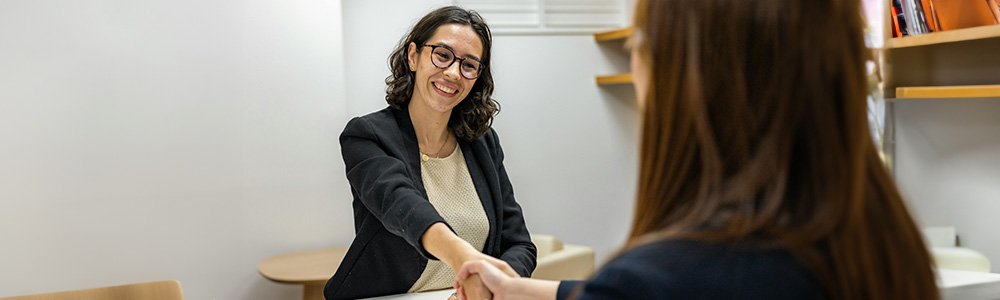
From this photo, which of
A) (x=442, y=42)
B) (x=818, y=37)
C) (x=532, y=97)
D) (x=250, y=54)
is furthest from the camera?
(x=532, y=97)

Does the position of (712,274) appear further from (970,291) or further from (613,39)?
(613,39)

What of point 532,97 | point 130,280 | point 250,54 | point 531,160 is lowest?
point 130,280

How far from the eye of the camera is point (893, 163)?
3775 mm

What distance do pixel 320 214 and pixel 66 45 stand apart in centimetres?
131

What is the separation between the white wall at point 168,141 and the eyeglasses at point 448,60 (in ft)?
6.01

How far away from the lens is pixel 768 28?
0.69 metres

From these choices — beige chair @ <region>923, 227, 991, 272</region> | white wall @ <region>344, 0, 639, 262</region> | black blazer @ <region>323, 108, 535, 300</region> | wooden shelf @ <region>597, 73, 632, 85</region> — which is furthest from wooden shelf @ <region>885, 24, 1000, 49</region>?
black blazer @ <region>323, 108, 535, 300</region>

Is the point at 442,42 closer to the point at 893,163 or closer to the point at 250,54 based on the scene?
the point at 250,54

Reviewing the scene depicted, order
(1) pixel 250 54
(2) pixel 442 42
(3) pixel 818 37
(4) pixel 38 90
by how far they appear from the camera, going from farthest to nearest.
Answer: (1) pixel 250 54 → (4) pixel 38 90 → (2) pixel 442 42 → (3) pixel 818 37

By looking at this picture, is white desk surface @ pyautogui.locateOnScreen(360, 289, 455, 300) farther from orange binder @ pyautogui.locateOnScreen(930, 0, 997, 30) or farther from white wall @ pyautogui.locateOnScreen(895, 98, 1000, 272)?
orange binder @ pyautogui.locateOnScreen(930, 0, 997, 30)

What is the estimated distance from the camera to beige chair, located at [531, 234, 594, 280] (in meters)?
4.19

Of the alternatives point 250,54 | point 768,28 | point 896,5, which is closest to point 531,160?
point 250,54

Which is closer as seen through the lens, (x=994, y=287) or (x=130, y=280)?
(x=994, y=287)

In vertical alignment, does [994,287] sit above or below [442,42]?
below
